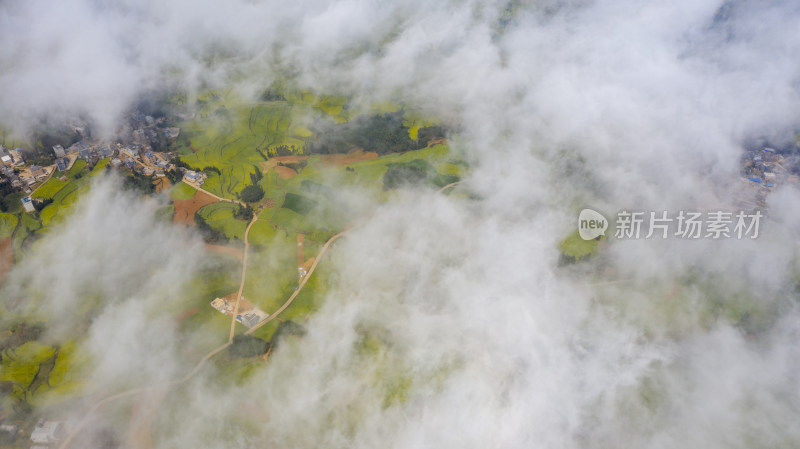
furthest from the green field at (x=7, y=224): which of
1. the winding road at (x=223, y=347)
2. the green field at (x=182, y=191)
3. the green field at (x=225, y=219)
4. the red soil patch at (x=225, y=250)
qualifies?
the winding road at (x=223, y=347)

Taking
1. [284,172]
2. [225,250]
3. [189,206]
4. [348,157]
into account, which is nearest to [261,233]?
[225,250]

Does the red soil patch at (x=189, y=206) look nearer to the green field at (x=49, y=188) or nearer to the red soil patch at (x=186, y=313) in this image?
the red soil patch at (x=186, y=313)

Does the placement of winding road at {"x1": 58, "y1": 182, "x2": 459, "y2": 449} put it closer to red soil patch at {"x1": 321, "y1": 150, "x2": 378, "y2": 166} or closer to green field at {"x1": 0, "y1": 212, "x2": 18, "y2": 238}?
red soil patch at {"x1": 321, "y1": 150, "x2": 378, "y2": 166}

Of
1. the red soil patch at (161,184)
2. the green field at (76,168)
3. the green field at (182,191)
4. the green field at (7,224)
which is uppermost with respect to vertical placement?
the green field at (76,168)

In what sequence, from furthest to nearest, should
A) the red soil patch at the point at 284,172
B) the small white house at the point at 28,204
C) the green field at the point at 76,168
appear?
the red soil patch at the point at 284,172, the green field at the point at 76,168, the small white house at the point at 28,204

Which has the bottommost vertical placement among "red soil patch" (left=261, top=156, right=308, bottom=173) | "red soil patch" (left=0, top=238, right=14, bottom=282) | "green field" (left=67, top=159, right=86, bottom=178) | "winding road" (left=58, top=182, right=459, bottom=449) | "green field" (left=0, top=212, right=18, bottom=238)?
"winding road" (left=58, top=182, right=459, bottom=449)

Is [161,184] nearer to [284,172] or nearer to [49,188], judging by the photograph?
[49,188]

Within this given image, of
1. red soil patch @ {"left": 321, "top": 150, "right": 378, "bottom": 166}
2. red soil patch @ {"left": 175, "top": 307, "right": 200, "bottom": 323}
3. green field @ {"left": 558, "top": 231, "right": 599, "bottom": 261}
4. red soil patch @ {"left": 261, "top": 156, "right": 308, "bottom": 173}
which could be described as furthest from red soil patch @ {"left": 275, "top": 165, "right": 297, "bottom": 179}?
green field @ {"left": 558, "top": 231, "right": 599, "bottom": 261}
